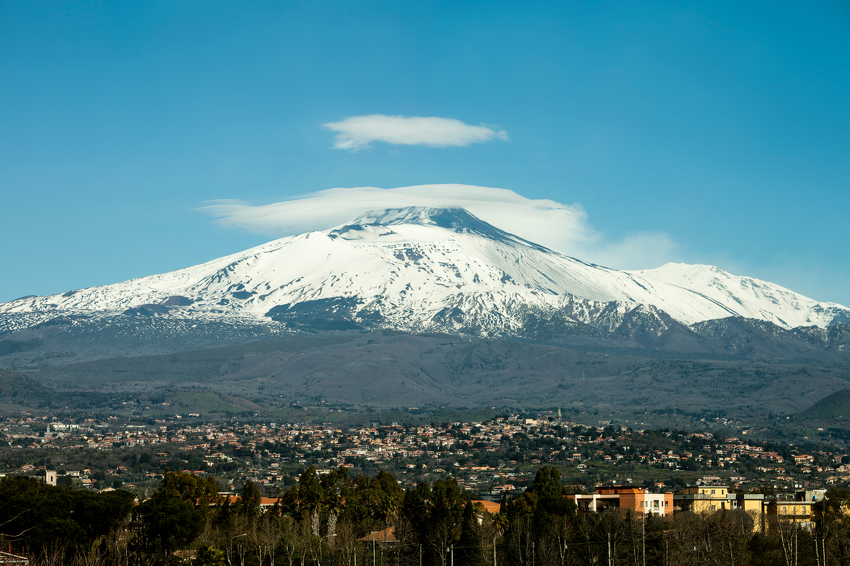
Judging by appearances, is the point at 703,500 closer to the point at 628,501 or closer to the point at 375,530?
the point at 628,501

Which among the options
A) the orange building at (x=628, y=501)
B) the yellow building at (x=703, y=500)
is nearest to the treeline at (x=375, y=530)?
the orange building at (x=628, y=501)

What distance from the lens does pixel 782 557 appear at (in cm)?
8775

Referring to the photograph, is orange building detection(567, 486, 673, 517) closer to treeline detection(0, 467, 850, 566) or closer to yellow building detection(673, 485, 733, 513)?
yellow building detection(673, 485, 733, 513)

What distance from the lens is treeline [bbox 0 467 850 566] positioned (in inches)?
3059

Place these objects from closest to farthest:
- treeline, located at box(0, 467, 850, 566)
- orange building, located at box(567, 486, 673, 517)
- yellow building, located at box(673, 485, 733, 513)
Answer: treeline, located at box(0, 467, 850, 566) → orange building, located at box(567, 486, 673, 517) → yellow building, located at box(673, 485, 733, 513)

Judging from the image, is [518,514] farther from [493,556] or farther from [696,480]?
[696,480]

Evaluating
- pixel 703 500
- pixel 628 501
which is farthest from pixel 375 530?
pixel 703 500

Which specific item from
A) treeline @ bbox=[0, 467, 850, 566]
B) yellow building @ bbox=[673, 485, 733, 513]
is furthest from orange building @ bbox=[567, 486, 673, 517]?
treeline @ bbox=[0, 467, 850, 566]

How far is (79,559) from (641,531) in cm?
3781

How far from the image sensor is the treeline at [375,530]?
77688mm

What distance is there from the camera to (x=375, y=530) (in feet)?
339

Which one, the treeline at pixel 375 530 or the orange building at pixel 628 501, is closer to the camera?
the treeline at pixel 375 530

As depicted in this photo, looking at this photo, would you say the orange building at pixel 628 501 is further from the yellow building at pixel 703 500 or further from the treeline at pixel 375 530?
the treeline at pixel 375 530

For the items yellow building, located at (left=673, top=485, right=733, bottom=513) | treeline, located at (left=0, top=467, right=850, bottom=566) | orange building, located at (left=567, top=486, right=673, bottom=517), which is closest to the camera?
treeline, located at (left=0, top=467, right=850, bottom=566)
